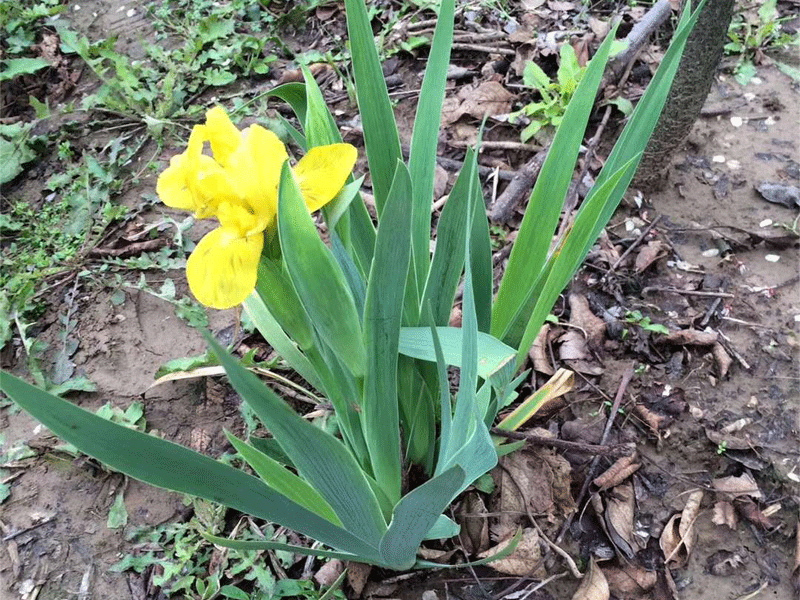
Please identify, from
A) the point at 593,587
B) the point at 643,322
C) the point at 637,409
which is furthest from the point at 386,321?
the point at 643,322

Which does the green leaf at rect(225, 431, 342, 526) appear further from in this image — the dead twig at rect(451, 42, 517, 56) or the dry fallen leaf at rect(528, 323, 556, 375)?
the dead twig at rect(451, 42, 517, 56)

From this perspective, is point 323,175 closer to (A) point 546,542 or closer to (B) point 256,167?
(B) point 256,167

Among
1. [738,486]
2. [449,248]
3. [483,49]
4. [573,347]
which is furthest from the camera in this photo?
[483,49]

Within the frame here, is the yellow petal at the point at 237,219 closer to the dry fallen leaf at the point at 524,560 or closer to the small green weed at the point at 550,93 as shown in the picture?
the dry fallen leaf at the point at 524,560

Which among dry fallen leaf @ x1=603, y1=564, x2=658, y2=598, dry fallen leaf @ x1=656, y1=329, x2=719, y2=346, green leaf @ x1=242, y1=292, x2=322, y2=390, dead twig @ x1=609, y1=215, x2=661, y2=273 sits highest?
green leaf @ x1=242, y1=292, x2=322, y2=390

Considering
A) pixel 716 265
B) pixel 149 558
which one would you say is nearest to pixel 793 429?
pixel 716 265

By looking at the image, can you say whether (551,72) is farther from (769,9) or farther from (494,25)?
(769,9)

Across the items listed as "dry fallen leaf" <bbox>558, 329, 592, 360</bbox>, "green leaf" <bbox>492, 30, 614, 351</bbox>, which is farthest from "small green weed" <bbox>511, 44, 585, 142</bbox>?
"green leaf" <bbox>492, 30, 614, 351</bbox>
